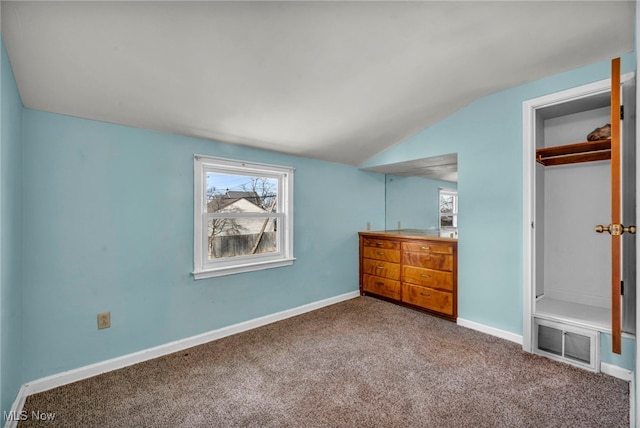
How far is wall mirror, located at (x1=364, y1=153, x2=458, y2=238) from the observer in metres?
4.30

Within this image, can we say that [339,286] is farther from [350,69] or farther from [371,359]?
[350,69]

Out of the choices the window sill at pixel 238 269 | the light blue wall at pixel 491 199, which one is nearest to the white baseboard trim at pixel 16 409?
the window sill at pixel 238 269

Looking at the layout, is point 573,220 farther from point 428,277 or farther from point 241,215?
point 241,215

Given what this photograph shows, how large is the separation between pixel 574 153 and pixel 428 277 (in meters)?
1.68

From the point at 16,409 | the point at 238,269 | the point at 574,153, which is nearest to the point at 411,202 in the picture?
the point at 574,153

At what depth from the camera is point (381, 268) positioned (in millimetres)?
3621

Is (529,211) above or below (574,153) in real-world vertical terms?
below

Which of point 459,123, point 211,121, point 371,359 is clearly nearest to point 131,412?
point 371,359

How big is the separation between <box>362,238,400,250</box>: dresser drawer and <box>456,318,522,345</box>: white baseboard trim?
3.31 feet

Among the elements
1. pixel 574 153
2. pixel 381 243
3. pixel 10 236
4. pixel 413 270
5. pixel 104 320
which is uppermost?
pixel 574 153

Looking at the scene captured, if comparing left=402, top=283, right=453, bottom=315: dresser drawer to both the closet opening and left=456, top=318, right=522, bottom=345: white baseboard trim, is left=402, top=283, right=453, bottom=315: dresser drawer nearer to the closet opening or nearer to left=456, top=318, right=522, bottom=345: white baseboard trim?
left=456, top=318, right=522, bottom=345: white baseboard trim

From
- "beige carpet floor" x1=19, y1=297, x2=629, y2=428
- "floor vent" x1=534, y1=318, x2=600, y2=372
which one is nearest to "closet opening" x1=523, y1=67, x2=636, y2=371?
"floor vent" x1=534, y1=318, x2=600, y2=372

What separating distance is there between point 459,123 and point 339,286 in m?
2.29

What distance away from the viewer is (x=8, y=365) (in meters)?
1.49
